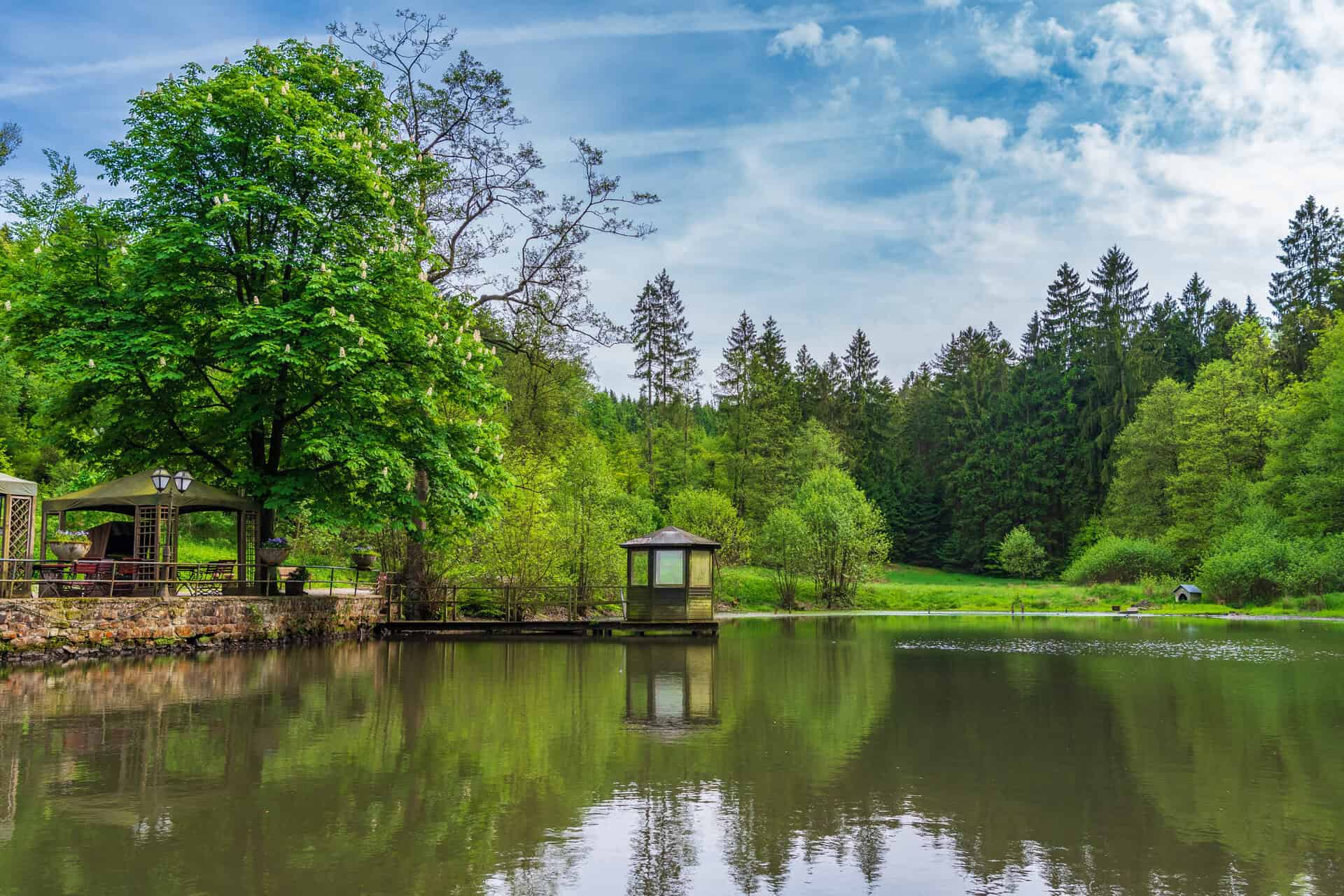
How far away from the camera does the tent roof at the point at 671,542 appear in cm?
2717

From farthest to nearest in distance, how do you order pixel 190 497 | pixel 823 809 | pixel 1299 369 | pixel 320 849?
pixel 1299 369, pixel 190 497, pixel 823 809, pixel 320 849

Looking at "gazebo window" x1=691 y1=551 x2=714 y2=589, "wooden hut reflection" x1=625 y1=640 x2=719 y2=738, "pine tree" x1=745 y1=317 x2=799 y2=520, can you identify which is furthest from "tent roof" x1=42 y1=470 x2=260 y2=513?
"pine tree" x1=745 y1=317 x2=799 y2=520

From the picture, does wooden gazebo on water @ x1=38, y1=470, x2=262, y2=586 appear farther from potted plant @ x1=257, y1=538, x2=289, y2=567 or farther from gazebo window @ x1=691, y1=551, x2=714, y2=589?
gazebo window @ x1=691, y1=551, x2=714, y2=589

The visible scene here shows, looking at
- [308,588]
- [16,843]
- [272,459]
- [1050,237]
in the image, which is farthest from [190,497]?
[1050,237]

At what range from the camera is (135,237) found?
2169 centimetres

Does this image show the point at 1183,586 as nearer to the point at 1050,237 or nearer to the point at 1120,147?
the point at 1050,237

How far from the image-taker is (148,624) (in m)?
19.1

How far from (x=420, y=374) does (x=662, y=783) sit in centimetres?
1640

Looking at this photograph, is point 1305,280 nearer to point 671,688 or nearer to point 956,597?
point 956,597

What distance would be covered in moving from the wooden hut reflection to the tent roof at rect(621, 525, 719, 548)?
378 centimetres

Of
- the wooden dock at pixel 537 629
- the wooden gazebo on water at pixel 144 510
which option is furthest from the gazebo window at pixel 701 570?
the wooden gazebo on water at pixel 144 510

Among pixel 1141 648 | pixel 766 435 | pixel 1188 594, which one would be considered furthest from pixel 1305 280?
pixel 1141 648

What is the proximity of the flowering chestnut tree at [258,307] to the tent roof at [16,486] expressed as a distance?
88.0 inches

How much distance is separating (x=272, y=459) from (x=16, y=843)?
17.5 metres
